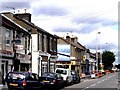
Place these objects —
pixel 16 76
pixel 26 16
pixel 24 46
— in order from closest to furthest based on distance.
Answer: pixel 16 76, pixel 24 46, pixel 26 16

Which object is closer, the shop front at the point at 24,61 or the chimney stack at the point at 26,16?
the shop front at the point at 24,61

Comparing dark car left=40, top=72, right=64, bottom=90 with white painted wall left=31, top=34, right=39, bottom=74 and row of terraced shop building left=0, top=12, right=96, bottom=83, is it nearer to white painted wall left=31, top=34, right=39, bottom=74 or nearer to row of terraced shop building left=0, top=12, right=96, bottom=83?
row of terraced shop building left=0, top=12, right=96, bottom=83

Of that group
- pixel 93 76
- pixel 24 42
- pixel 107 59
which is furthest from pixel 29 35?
pixel 107 59

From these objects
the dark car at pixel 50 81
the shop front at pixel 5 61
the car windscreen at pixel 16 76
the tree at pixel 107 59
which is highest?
the tree at pixel 107 59

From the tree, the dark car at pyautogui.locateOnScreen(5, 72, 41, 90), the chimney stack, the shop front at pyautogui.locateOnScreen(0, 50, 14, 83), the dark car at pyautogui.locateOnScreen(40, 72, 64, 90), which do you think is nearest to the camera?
the dark car at pyautogui.locateOnScreen(5, 72, 41, 90)

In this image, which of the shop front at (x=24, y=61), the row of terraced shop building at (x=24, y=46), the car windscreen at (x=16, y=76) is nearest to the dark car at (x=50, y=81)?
the row of terraced shop building at (x=24, y=46)

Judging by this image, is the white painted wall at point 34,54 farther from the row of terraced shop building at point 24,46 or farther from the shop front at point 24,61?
the shop front at point 24,61

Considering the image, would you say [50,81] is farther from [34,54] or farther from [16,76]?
[34,54]

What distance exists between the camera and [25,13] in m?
47.8

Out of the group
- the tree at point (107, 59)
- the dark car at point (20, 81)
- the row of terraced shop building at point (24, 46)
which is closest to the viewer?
the dark car at point (20, 81)

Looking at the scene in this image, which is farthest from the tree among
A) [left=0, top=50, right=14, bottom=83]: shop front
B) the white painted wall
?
[left=0, top=50, right=14, bottom=83]: shop front

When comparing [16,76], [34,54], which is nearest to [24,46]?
[34,54]

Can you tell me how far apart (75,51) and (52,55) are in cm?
2680

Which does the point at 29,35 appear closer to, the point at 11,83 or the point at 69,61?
the point at 11,83
